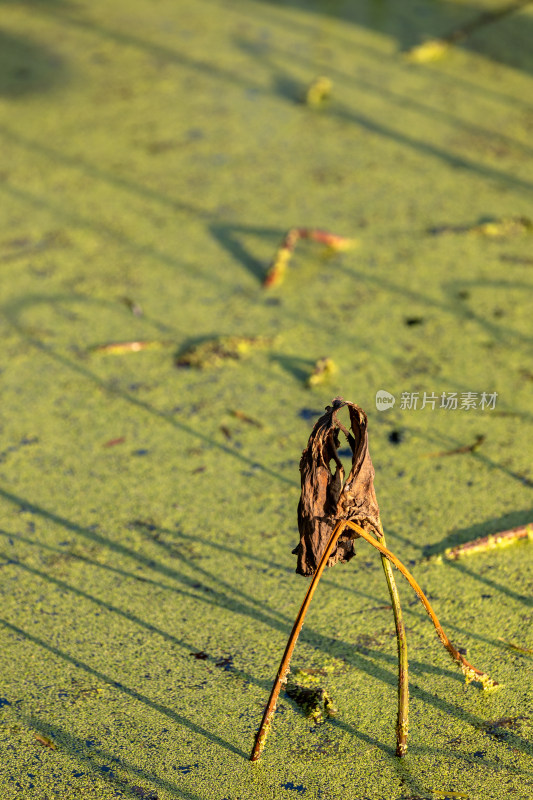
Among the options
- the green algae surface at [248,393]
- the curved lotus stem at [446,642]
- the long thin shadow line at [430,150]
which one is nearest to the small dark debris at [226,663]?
the green algae surface at [248,393]

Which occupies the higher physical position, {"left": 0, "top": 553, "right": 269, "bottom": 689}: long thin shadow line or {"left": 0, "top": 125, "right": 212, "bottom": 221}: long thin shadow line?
{"left": 0, "top": 125, "right": 212, "bottom": 221}: long thin shadow line

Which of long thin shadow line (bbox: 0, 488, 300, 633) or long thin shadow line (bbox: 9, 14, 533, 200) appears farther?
long thin shadow line (bbox: 9, 14, 533, 200)

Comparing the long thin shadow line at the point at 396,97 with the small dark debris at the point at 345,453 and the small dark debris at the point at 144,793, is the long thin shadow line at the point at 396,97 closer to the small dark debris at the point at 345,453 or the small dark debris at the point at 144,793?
the small dark debris at the point at 345,453

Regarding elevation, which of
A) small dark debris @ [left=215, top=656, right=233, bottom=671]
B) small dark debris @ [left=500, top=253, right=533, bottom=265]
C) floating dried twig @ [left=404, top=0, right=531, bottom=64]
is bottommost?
small dark debris @ [left=215, top=656, right=233, bottom=671]

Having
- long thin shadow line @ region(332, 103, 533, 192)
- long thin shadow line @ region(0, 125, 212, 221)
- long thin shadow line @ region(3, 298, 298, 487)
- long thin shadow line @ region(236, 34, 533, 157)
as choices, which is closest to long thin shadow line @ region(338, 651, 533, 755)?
long thin shadow line @ region(3, 298, 298, 487)

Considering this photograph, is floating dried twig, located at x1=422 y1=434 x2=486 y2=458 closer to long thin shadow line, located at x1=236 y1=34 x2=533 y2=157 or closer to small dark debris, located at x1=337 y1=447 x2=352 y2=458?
small dark debris, located at x1=337 y1=447 x2=352 y2=458
